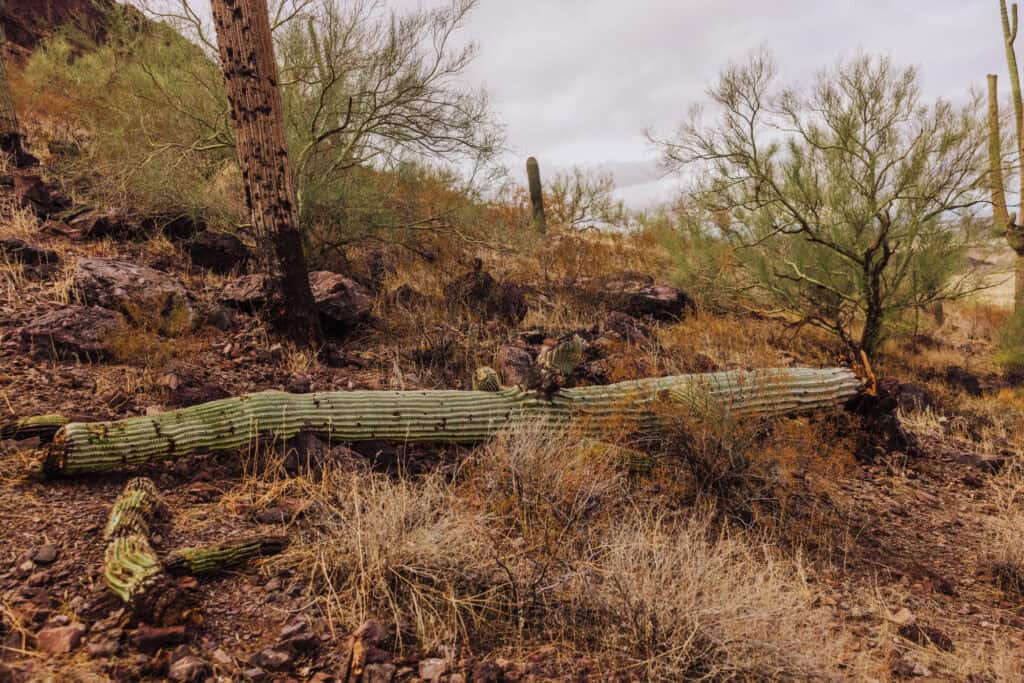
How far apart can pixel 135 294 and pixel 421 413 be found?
3.17 metres

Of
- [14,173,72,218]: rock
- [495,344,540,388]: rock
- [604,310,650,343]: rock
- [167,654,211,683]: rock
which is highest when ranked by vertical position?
[14,173,72,218]: rock

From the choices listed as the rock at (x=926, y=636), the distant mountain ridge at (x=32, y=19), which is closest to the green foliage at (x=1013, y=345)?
the rock at (x=926, y=636)

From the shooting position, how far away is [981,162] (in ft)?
27.6

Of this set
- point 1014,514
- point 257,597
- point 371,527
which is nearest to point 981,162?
point 1014,514

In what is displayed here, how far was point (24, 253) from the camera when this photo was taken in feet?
21.1

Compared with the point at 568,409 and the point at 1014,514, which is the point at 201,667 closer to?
the point at 568,409

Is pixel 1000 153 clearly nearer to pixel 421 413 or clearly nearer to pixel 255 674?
pixel 421 413

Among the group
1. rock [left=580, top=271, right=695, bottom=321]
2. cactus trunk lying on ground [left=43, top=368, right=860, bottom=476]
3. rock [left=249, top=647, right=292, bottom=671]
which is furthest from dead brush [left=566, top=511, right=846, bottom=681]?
rock [left=580, top=271, right=695, bottom=321]

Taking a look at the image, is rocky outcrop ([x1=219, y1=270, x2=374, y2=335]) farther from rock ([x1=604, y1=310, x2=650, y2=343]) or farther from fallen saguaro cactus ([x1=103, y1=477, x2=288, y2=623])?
fallen saguaro cactus ([x1=103, y1=477, x2=288, y2=623])

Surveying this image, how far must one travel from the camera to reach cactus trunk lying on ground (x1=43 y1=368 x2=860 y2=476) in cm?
376

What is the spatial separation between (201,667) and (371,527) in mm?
933

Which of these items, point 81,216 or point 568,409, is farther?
point 81,216

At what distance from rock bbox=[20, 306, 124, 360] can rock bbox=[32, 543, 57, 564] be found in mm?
2452

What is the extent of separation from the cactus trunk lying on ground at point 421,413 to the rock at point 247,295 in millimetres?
2246
